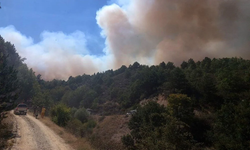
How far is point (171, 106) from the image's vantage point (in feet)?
134

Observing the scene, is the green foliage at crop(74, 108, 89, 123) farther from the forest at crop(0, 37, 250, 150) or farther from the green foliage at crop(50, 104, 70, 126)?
the green foliage at crop(50, 104, 70, 126)

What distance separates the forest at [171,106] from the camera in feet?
43.9

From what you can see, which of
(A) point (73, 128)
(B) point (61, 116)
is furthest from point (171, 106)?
(A) point (73, 128)

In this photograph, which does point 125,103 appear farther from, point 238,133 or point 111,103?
point 238,133

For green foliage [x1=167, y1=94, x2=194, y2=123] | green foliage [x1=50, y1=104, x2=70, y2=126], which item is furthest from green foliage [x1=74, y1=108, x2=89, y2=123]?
green foliage [x1=167, y1=94, x2=194, y2=123]

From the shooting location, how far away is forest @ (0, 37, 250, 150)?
13.4 m

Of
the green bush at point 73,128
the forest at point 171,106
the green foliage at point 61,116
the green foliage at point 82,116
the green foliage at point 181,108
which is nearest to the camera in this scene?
the forest at point 171,106

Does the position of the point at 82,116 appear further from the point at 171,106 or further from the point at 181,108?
the point at 181,108

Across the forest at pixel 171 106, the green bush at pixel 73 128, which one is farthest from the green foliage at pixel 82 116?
the green bush at pixel 73 128

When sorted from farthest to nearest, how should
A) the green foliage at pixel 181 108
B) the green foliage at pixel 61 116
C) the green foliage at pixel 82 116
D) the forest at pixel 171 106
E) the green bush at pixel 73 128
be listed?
the green foliage at pixel 82 116, the green foliage at pixel 181 108, the green foliage at pixel 61 116, the green bush at pixel 73 128, the forest at pixel 171 106

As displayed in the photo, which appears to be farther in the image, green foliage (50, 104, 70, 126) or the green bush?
green foliage (50, 104, 70, 126)

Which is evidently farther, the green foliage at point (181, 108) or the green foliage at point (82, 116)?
the green foliage at point (82, 116)

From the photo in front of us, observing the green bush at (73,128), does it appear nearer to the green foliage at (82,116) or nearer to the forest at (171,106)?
the forest at (171,106)

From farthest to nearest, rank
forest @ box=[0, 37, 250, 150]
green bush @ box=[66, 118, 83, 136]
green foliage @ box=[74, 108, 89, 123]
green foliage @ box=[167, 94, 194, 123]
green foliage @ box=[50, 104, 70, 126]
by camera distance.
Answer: green foliage @ box=[74, 108, 89, 123] < green foliage @ box=[167, 94, 194, 123] < green foliage @ box=[50, 104, 70, 126] < green bush @ box=[66, 118, 83, 136] < forest @ box=[0, 37, 250, 150]
